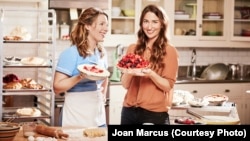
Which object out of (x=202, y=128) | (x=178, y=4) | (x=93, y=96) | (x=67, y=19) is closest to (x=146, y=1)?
(x=178, y=4)

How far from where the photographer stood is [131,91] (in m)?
2.00

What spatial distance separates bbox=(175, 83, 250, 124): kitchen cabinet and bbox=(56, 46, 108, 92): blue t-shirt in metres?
1.87

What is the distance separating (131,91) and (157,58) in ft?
0.60

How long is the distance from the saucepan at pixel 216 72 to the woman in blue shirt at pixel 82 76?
222 cm

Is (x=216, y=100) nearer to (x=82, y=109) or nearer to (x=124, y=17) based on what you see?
(x=82, y=109)

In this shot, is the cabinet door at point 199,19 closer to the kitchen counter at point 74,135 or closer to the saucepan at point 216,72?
the saucepan at point 216,72

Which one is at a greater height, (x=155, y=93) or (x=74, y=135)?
(x=155, y=93)

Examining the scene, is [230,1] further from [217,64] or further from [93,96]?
[93,96]

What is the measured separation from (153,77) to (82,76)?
29cm

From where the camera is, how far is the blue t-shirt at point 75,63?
196cm

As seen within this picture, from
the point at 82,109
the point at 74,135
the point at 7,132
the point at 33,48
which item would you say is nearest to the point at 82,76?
the point at 82,109

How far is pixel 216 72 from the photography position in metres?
4.19

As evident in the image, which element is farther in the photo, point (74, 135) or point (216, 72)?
point (216, 72)

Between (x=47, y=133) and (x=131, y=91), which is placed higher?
(x=131, y=91)
